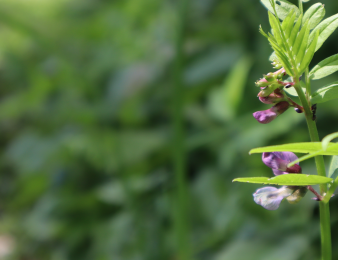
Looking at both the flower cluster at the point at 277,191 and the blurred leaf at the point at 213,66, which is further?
the blurred leaf at the point at 213,66

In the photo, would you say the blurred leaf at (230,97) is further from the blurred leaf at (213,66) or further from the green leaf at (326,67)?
the green leaf at (326,67)

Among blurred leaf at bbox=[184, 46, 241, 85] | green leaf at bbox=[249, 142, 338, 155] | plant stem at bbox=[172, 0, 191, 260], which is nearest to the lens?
green leaf at bbox=[249, 142, 338, 155]

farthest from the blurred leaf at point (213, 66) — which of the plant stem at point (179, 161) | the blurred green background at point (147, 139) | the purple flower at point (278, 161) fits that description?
the purple flower at point (278, 161)

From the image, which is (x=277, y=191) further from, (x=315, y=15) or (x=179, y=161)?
(x=179, y=161)

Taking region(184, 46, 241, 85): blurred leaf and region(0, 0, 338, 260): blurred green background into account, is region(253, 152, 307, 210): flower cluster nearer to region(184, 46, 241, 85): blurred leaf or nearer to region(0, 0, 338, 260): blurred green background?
region(0, 0, 338, 260): blurred green background

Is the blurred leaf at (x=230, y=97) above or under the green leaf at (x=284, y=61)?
above

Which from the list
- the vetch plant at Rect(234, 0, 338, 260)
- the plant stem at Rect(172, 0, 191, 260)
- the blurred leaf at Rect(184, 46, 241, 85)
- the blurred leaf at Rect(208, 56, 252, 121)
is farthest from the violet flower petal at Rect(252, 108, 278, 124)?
the blurred leaf at Rect(184, 46, 241, 85)

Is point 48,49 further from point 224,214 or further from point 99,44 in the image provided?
point 224,214

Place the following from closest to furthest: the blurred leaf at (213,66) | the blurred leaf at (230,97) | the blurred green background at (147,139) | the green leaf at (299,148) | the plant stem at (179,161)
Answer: the green leaf at (299,148), the plant stem at (179,161), the blurred green background at (147,139), the blurred leaf at (230,97), the blurred leaf at (213,66)
